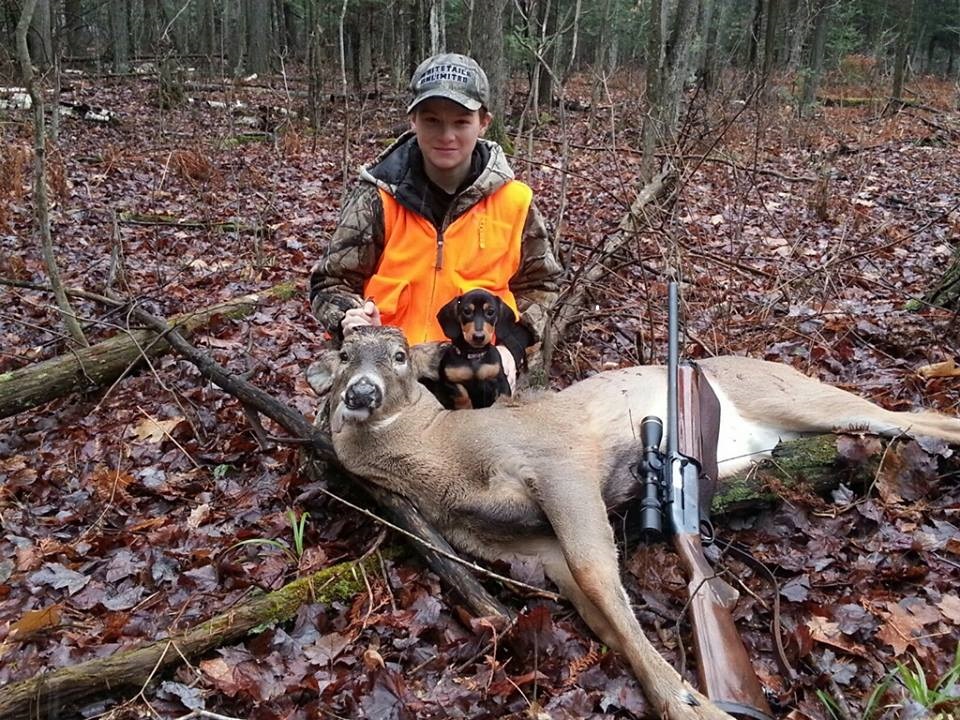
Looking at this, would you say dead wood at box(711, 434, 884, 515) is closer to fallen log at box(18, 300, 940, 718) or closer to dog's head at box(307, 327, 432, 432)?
fallen log at box(18, 300, 940, 718)

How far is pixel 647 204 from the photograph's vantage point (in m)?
6.84

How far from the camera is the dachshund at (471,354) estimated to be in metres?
3.89

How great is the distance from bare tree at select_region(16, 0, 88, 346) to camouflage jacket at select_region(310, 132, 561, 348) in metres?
2.53

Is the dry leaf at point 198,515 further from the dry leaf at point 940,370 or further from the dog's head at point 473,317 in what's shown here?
the dry leaf at point 940,370

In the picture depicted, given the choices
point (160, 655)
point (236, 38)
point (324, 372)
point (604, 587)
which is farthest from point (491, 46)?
point (236, 38)

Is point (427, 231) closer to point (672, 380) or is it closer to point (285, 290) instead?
point (672, 380)

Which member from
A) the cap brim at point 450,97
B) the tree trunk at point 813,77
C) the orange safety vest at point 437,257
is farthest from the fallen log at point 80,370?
the tree trunk at point 813,77

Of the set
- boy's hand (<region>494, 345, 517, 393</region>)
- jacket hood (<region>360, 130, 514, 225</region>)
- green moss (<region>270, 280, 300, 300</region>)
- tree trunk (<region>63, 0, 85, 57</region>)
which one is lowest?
green moss (<region>270, 280, 300, 300</region>)

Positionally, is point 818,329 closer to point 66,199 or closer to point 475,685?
point 475,685

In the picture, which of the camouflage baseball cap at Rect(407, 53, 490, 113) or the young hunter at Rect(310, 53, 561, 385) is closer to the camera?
the camouflage baseball cap at Rect(407, 53, 490, 113)

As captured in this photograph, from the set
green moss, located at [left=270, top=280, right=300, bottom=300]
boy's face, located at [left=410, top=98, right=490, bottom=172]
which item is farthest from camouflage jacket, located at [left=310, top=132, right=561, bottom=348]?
green moss, located at [left=270, top=280, right=300, bottom=300]

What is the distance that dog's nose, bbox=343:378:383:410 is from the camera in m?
3.48

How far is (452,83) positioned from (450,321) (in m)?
1.18

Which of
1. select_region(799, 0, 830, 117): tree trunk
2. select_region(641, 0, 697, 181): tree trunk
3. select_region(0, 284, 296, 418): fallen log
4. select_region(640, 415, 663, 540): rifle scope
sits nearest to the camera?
select_region(640, 415, 663, 540): rifle scope
